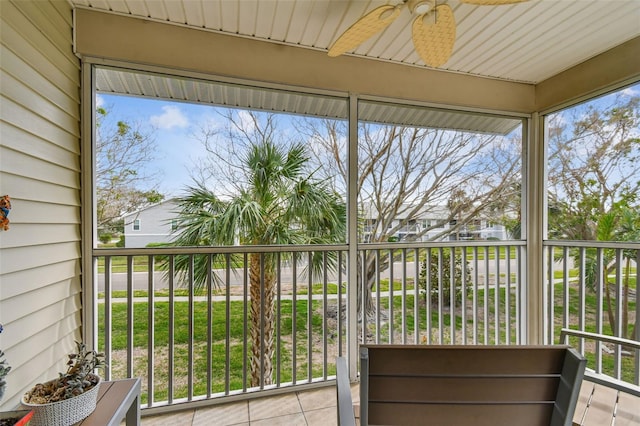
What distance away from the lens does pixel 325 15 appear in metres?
1.86

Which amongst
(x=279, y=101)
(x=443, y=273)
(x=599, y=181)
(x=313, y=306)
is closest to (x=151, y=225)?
(x=279, y=101)

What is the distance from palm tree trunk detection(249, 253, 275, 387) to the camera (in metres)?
2.28

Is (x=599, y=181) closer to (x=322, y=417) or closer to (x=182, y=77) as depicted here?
(x=322, y=417)

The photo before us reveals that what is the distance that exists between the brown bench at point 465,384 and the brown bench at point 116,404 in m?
0.95

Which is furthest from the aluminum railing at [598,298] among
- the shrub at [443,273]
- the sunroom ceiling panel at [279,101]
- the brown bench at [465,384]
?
the brown bench at [465,384]

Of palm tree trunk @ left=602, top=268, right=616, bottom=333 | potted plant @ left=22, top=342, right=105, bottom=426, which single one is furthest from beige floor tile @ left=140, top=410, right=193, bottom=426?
palm tree trunk @ left=602, top=268, right=616, bottom=333

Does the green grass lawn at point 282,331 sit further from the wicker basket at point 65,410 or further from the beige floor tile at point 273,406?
the wicker basket at point 65,410

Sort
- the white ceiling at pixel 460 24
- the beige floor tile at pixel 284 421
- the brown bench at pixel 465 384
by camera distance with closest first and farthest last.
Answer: the brown bench at pixel 465 384 → the white ceiling at pixel 460 24 → the beige floor tile at pixel 284 421

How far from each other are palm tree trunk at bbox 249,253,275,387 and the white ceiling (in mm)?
1610

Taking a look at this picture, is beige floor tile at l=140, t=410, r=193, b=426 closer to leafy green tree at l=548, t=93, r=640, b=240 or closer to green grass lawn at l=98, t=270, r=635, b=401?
green grass lawn at l=98, t=270, r=635, b=401

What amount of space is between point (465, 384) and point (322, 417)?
138cm

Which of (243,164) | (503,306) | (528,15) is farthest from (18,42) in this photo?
(503,306)

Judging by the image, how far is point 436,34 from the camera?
153 centimetres

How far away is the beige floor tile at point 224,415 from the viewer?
6.36 ft
